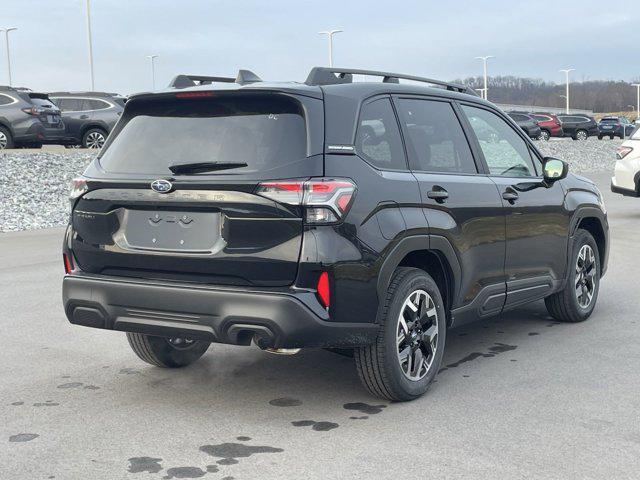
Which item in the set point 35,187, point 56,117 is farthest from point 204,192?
point 56,117

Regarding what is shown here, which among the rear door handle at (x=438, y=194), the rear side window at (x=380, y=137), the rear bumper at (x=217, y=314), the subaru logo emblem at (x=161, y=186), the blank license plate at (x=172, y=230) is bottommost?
the rear bumper at (x=217, y=314)

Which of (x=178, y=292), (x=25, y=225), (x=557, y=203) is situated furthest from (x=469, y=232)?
(x=25, y=225)

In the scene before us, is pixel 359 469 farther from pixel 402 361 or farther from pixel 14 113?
pixel 14 113

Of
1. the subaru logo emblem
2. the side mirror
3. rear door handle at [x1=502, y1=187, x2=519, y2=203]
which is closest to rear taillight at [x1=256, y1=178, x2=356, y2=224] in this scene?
the subaru logo emblem

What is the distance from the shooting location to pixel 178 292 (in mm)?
4648

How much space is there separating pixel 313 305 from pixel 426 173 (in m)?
1.24

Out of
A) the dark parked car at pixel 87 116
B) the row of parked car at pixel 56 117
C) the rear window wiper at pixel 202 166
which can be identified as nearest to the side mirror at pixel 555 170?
the rear window wiper at pixel 202 166

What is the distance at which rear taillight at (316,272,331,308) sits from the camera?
4520 mm

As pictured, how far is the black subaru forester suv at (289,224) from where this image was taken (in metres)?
4.52

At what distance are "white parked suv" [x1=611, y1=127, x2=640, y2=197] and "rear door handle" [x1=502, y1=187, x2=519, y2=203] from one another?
9.91 meters

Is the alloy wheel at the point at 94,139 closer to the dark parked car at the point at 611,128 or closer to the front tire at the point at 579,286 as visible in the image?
the front tire at the point at 579,286

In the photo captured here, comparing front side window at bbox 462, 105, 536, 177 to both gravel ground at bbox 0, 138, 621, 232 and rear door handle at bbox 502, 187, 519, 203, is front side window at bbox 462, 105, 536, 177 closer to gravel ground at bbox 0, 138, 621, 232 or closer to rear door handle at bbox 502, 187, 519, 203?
rear door handle at bbox 502, 187, 519, 203

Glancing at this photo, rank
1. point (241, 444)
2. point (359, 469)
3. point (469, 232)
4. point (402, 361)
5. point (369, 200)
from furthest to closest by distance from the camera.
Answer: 1. point (469, 232)
2. point (402, 361)
3. point (369, 200)
4. point (241, 444)
5. point (359, 469)

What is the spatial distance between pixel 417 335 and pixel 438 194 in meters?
0.81
